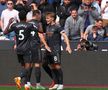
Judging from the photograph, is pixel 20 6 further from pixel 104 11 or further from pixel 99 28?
pixel 99 28

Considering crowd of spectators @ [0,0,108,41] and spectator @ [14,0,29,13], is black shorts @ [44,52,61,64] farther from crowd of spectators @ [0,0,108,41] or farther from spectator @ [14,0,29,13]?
spectator @ [14,0,29,13]

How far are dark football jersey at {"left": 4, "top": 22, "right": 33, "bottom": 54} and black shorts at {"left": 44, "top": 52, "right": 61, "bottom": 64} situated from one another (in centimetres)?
96

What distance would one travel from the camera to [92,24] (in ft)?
51.5

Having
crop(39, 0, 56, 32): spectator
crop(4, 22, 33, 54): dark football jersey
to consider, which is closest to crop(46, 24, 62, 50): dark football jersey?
crop(4, 22, 33, 54): dark football jersey

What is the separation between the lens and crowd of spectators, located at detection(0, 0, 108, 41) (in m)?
15.3

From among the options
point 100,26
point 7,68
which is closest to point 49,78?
point 7,68

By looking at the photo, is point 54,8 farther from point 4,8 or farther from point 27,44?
point 27,44

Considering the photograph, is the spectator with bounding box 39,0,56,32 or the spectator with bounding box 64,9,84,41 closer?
the spectator with bounding box 64,9,84,41

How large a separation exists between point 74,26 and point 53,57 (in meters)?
2.87

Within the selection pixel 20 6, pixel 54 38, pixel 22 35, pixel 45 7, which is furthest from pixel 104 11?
pixel 22 35

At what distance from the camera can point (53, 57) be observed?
1274 cm

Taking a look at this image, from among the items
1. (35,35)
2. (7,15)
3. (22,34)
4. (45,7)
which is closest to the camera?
(22,34)

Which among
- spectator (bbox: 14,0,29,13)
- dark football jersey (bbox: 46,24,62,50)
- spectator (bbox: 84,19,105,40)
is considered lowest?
spectator (bbox: 84,19,105,40)

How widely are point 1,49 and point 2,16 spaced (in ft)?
6.21
